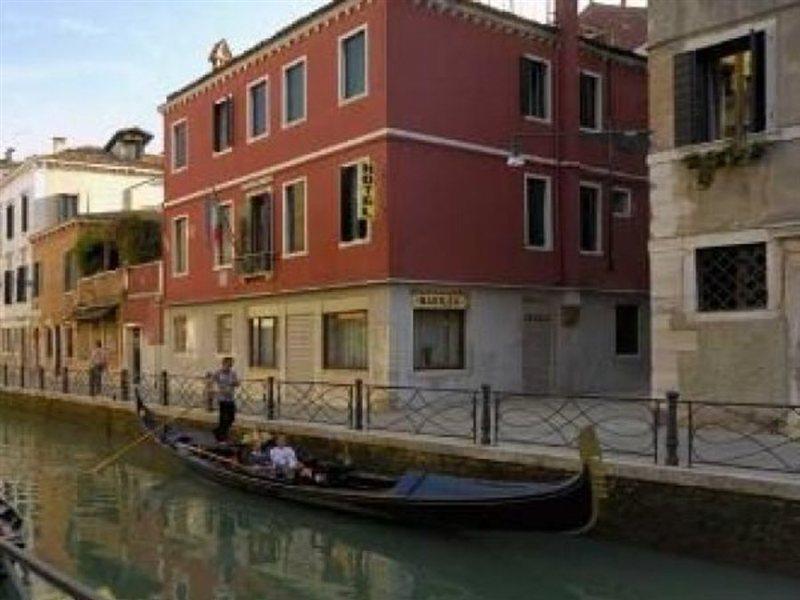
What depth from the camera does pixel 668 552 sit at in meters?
10.8

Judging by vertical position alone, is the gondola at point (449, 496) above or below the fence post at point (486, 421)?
below

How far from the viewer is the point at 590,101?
76.5 feet

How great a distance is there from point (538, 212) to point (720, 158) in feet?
26.3

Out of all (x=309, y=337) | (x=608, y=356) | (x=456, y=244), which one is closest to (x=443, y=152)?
(x=456, y=244)

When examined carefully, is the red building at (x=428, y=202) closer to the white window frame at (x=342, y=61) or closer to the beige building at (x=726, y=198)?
the white window frame at (x=342, y=61)

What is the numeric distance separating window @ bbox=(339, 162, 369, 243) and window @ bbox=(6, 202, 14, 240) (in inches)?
1027

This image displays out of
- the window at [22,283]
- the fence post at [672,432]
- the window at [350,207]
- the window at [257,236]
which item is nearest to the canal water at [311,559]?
the fence post at [672,432]

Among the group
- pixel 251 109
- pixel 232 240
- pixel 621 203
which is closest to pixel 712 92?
pixel 621 203

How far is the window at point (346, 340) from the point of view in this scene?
20344 millimetres

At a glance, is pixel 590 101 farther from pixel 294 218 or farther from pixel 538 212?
pixel 294 218

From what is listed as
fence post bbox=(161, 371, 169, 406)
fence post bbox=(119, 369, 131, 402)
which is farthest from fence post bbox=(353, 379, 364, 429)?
fence post bbox=(119, 369, 131, 402)

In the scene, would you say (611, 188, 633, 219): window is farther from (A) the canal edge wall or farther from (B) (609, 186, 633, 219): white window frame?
(A) the canal edge wall

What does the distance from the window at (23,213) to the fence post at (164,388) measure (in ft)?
70.3

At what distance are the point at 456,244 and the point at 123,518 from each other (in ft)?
28.0
